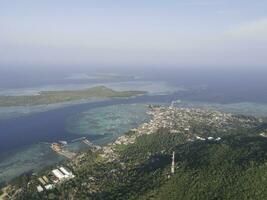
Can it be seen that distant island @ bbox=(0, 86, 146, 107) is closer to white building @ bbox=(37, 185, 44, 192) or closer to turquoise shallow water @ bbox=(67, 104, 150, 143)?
turquoise shallow water @ bbox=(67, 104, 150, 143)

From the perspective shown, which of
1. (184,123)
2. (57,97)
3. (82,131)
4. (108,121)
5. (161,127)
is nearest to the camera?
(161,127)

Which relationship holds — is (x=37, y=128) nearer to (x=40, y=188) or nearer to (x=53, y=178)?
(x=53, y=178)

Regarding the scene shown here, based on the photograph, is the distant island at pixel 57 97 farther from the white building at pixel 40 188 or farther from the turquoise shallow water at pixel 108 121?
the white building at pixel 40 188

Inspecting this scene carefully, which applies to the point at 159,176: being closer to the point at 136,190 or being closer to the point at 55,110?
the point at 136,190

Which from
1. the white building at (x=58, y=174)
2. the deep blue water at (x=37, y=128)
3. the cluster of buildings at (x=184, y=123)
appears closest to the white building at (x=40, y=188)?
the white building at (x=58, y=174)

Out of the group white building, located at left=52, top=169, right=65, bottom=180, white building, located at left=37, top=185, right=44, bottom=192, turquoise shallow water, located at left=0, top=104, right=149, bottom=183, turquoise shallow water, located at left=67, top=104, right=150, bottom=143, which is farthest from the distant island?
white building, located at left=37, top=185, right=44, bottom=192

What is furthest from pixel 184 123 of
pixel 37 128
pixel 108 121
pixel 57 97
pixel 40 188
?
pixel 57 97

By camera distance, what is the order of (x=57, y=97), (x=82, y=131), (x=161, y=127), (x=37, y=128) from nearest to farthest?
(x=161, y=127)
(x=82, y=131)
(x=37, y=128)
(x=57, y=97)

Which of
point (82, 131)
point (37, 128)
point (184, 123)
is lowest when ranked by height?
point (37, 128)
